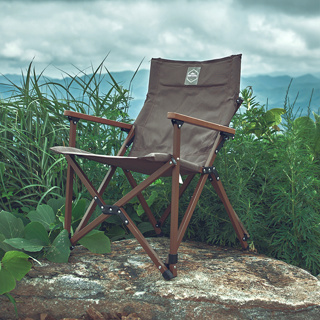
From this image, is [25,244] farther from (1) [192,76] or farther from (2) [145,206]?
(1) [192,76]

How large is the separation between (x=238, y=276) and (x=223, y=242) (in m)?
0.64

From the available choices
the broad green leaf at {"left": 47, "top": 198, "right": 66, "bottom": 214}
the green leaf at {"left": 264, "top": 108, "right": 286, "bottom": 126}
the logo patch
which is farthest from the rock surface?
the logo patch

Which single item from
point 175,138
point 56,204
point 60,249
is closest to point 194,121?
point 175,138

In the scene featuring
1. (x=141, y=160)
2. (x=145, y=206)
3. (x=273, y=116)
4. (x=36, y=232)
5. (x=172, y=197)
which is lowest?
(x=36, y=232)

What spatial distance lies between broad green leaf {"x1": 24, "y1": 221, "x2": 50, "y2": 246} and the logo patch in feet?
4.55

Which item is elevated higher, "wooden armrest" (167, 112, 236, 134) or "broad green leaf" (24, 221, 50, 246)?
"wooden armrest" (167, 112, 236, 134)

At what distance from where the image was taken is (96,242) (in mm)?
2404

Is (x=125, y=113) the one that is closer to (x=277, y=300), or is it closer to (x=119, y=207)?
(x=119, y=207)

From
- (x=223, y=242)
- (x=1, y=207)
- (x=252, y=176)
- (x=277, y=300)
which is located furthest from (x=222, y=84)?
(x=1, y=207)

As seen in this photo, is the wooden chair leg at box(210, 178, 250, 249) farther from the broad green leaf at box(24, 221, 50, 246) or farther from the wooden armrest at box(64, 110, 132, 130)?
the broad green leaf at box(24, 221, 50, 246)

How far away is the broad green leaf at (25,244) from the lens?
2204 millimetres

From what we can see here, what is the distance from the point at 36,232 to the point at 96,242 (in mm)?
333

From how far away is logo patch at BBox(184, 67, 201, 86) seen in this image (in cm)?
294

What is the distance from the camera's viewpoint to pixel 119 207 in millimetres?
2203
